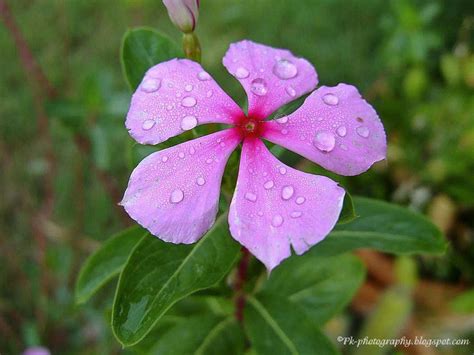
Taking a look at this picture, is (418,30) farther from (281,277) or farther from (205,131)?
(205,131)

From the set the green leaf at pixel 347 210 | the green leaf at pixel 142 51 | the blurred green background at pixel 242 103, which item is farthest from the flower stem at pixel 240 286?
the blurred green background at pixel 242 103

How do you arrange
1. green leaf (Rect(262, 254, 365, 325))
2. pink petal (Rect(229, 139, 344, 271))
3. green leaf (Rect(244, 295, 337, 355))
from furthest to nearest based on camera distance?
1. green leaf (Rect(262, 254, 365, 325))
2. green leaf (Rect(244, 295, 337, 355))
3. pink petal (Rect(229, 139, 344, 271))

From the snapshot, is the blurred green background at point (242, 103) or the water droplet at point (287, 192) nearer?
the water droplet at point (287, 192)

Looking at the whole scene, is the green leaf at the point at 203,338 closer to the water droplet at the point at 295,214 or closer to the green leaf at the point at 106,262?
the green leaf at the point at 106,262

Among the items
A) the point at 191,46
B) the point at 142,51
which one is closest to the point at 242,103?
the point at 142,51

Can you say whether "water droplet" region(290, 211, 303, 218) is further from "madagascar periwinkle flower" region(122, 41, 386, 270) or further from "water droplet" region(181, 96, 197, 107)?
"water droplet" region(181, 96, 197, 107)

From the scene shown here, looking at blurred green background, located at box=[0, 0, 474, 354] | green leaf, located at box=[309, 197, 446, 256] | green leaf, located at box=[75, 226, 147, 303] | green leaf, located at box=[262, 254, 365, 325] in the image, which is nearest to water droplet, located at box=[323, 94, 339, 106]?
green leaf, located at box=[309, 197, 446, 256]
